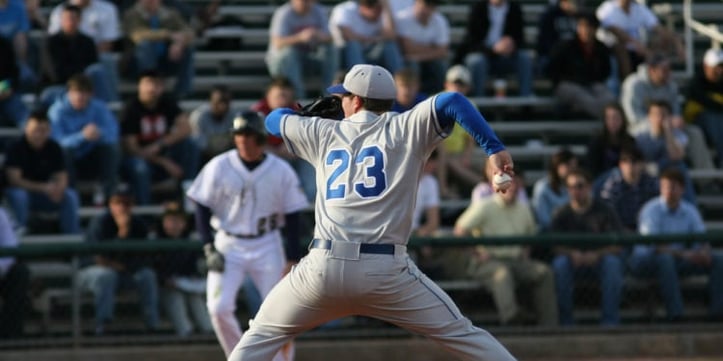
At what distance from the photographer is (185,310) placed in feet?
36.0

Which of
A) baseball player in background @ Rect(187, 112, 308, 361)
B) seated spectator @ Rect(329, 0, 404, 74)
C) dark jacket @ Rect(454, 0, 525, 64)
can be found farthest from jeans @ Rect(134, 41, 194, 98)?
baseball player in background @ Rect(187, 112, 308, 361)

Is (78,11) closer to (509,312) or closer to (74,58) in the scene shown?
(74,58)

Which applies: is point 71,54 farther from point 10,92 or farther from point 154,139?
point 154,139

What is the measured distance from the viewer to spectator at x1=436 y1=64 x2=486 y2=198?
12.8 m

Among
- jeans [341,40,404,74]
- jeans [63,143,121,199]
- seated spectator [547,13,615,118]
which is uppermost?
jeans [341,40,404,74]

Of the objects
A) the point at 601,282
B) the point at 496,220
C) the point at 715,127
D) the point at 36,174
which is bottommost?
the point at 601,282

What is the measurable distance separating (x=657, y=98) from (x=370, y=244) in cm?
779

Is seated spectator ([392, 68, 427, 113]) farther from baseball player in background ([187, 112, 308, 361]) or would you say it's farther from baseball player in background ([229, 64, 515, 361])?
baseball player in background ([229, 64, 515, 361])

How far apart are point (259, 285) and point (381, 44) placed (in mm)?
4508

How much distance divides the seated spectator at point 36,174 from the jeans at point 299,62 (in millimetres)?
2473

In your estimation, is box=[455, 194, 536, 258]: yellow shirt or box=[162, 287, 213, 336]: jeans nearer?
box=[162, 287, 213, 336]: jeans

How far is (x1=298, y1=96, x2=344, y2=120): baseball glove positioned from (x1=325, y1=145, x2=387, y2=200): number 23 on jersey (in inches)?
19.6

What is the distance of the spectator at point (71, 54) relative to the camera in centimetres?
1288

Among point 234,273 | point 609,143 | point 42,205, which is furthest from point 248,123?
point 609,143
